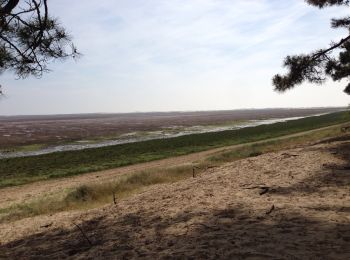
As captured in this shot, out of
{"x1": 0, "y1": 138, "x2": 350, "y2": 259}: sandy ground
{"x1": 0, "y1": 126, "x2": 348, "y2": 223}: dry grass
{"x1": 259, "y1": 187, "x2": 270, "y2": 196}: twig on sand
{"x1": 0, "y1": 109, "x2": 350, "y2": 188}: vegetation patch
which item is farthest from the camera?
{"x1": 0, "y1": 109, "x2": 350, "y2": 188}: vegetation patch

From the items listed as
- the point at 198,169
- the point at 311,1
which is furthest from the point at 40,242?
the point at 311,1

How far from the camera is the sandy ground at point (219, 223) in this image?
5691 millimetres

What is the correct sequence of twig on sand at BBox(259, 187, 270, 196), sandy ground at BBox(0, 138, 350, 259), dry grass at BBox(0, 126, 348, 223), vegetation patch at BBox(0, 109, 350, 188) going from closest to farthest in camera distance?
sandy ground at BBox(0, 138, 350, 259) → twig on sand at BBox(259, 187, 270, 196) → dry grass at BBox(0, 126, 348, 223) → vegetation patch at BBox(0, 109, 350, 188)

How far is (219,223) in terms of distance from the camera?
23.1ft

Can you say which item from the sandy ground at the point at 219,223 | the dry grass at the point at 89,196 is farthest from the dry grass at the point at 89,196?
the sandy ground at the point at 219,223

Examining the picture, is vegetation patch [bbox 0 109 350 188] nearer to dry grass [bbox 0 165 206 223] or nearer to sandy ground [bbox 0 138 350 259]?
dry grass [bbox 0 165 206 223]

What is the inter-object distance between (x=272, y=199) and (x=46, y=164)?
25.7 metres

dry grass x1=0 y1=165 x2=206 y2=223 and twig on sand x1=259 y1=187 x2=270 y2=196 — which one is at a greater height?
twig on sand x1=259 y1=187 x2=270 y2=196

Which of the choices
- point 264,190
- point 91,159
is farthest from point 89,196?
point 91,159

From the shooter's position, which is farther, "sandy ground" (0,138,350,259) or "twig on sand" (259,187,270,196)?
"twig on sand" (259,187,270,196)

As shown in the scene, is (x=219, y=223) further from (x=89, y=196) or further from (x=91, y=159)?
(x=91, y=159)

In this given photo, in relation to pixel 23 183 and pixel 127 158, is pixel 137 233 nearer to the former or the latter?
pixel 23 183

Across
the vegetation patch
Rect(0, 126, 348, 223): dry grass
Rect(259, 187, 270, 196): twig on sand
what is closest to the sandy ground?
Rect(259, 187, 270, 196): twig on sand

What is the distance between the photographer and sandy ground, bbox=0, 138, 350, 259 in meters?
5.69
